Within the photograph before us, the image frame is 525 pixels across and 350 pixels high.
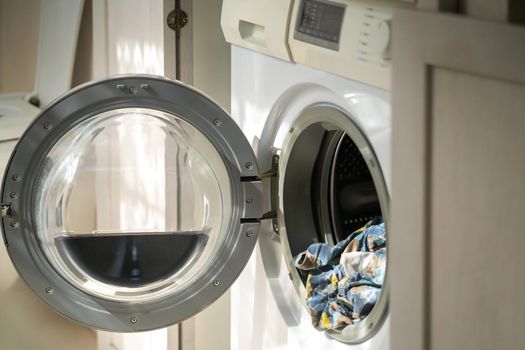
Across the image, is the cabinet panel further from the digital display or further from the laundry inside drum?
the digital display

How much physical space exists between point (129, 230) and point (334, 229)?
17.1 inches

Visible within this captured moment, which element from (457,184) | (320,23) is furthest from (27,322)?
(457,184)

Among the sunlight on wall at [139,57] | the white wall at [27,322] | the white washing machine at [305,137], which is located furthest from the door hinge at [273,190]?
the white wall at [27,322]

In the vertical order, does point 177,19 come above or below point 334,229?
above

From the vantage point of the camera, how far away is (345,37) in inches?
59.6

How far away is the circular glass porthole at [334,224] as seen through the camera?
1.59 metres

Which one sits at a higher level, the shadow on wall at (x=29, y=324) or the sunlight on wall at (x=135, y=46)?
the sunlight on wall at (x=135, y=46)

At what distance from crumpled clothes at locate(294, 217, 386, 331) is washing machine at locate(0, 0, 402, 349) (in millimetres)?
33

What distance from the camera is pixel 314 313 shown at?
1715mm

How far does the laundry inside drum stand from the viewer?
1.65 meters

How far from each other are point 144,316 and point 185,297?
0.09m

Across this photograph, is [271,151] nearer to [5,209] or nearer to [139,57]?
[5,209]

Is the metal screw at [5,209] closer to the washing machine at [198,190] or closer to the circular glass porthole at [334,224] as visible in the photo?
the washing machine at [198,190]

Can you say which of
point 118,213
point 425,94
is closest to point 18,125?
point 118,213
